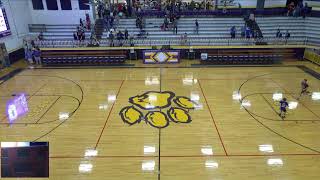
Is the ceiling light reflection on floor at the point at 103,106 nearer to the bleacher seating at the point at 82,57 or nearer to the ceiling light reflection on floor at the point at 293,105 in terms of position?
the bleacher seating at the point at 82,57

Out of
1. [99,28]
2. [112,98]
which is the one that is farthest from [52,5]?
[112,98]

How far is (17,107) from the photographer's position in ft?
38.8

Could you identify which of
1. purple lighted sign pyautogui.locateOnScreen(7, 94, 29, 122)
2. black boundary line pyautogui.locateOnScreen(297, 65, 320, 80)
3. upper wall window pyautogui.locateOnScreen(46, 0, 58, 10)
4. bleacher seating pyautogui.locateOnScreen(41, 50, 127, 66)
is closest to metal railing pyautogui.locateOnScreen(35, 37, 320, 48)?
bleacher seating pyautogui.locateOnScreen(41, 50, 127, 66)

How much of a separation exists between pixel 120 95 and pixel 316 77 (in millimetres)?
11355

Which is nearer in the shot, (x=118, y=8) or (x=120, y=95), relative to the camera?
(x=120, y=95)

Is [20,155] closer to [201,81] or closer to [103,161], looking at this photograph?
[103,161]

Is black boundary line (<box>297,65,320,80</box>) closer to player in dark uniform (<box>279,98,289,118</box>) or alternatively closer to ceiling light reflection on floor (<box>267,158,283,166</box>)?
player in dark uniform (<box>279,98,289,118</box>)

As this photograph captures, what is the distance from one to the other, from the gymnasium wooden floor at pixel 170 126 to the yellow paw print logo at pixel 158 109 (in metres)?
0.04

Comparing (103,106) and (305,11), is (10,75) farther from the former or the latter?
(305,11)

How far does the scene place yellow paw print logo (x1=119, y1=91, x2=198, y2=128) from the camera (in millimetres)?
10453

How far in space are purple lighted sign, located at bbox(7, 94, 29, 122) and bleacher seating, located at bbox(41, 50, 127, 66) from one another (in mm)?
6148

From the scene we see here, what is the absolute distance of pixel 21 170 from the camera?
17.1ft

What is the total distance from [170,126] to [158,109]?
157 cm

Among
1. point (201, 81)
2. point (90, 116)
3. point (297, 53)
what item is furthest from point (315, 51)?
point (90, 116)
